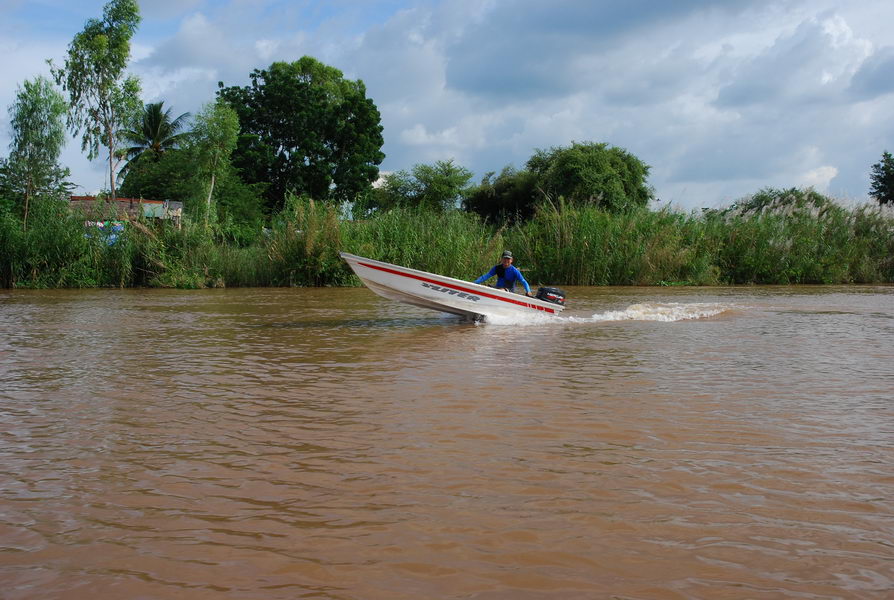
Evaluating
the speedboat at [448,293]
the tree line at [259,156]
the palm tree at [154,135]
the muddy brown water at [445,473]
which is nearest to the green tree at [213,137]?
the tree line at [259,156]

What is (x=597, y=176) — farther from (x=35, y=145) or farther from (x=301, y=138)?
(x=35, y=145)

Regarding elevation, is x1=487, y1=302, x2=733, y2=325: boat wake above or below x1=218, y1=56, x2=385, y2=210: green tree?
below

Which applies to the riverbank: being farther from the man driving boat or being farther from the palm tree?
the palm tree

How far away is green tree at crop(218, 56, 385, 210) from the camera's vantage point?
48.7 meters

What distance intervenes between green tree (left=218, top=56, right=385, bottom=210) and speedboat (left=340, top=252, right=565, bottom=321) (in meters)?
36.2

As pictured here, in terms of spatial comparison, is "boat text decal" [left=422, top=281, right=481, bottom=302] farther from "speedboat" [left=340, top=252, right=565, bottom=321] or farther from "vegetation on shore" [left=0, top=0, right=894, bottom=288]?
"vegetation on shore" [left=0, top=0, right=894, bottom=288]

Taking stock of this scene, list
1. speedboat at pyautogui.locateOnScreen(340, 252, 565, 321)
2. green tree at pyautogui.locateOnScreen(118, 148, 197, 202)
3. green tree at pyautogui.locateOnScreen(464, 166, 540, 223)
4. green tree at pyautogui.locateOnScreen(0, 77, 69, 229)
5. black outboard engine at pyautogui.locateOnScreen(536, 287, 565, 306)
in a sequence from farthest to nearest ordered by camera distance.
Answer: green tree at pyautogui.locateOnScreen(464, 166, 540, 223) → green tree at pyautogui.locateOnScreen(118, 148, 197, 202) → green tree at pyautogui.locateOnScreen(0, 77, 69, 229) → black outboard engine at pyautogui.locateOnScreen(536, 287, 565, 306) → speedboat at pyautogui.locateOnScreen(340, 252, 565, 321)

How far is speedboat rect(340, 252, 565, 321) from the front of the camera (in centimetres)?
1310

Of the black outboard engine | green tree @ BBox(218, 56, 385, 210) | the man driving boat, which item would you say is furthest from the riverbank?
green tree @ BBox(218, 56, 385, 210)

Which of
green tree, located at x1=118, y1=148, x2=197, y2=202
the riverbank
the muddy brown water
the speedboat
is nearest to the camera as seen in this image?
the muddy brown water

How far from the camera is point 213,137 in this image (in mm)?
37188

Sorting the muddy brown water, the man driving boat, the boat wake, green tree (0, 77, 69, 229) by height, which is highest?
green tree (0, 77, 69, 229)

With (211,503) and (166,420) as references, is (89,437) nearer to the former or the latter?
(166,420)

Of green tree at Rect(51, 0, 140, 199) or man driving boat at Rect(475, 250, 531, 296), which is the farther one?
green tree at Rect(51, 0, 140, 199)
